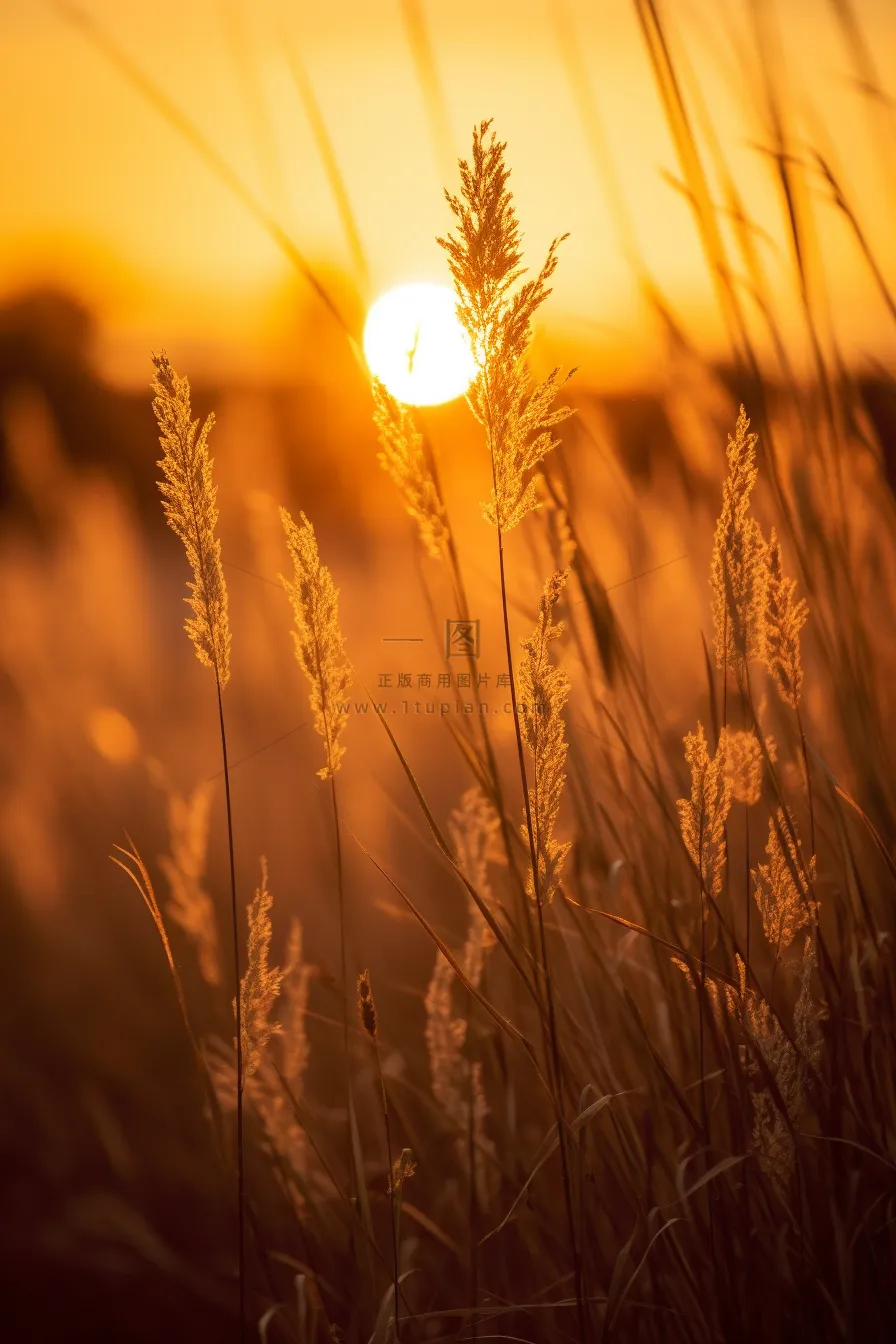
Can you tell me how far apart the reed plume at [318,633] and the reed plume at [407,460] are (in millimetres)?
110

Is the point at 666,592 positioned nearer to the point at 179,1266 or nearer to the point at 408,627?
the point at 408,627

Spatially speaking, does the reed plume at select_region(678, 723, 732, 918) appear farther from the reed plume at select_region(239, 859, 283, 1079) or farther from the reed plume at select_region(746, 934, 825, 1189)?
the reed plume at select_region(239, 859, 283, 1079)

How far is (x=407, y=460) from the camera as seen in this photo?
921mm

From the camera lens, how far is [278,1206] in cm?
138

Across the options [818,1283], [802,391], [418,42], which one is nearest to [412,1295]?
[818,1283]

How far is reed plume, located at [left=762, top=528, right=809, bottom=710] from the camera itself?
0.95 metres

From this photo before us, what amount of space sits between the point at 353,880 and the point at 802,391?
1339mm

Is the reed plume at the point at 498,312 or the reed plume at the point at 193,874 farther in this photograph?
the reed plume at the point at 193,874

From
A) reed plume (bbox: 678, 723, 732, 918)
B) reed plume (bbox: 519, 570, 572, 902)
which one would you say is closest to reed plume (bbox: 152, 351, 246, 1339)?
reed plume (bbox: 519, 570, 572, 902)

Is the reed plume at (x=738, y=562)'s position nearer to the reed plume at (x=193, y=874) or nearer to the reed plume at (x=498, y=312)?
the reed plume at (x=498, y=312)

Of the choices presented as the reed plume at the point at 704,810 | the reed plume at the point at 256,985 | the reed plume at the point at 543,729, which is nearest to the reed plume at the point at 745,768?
the reed plume at the point at 704,810

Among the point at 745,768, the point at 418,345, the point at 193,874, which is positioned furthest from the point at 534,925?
the point at 418,345

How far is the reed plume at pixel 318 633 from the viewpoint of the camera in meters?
0.88

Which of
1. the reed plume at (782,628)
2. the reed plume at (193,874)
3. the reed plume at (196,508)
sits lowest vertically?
the reed plume at (193,874)
